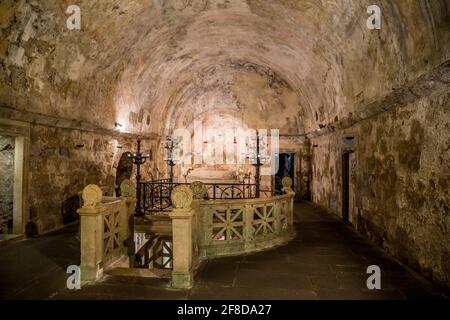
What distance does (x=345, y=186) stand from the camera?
958cm

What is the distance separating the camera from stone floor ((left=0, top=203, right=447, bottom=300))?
4.33 m

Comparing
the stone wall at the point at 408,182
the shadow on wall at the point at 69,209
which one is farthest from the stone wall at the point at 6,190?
the stone wall at the point at 408,182

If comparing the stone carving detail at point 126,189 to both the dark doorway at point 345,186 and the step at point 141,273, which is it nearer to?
the step at point 141,273

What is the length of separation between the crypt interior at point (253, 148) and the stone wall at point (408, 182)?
3 cm

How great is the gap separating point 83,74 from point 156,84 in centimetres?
451

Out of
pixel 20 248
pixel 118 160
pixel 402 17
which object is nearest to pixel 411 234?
pixel 402 17

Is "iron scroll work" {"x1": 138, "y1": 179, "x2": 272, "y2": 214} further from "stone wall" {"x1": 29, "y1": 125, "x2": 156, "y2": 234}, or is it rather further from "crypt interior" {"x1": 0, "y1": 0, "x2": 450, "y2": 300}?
"stone wall" {"x1": 29, "y1": 125, "x2": 156, "y2": 234}

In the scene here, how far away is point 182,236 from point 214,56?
10.4 m

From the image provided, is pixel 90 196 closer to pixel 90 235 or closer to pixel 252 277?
pixel 90 235

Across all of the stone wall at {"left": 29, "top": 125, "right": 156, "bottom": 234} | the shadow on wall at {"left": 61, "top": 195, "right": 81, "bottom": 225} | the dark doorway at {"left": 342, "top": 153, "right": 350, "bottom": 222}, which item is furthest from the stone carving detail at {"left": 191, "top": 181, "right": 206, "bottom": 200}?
the dark doorway at {"left": 342, "top": 153, "right": 350, "bottom": 222}

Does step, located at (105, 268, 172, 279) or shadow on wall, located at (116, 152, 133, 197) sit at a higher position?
shadow on wall, located at (116, 152, 133, 197)

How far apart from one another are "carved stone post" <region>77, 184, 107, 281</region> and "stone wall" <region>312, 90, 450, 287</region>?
212 inches

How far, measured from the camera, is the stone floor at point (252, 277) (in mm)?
4328

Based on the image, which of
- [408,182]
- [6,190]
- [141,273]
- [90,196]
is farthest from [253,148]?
[6,190]
